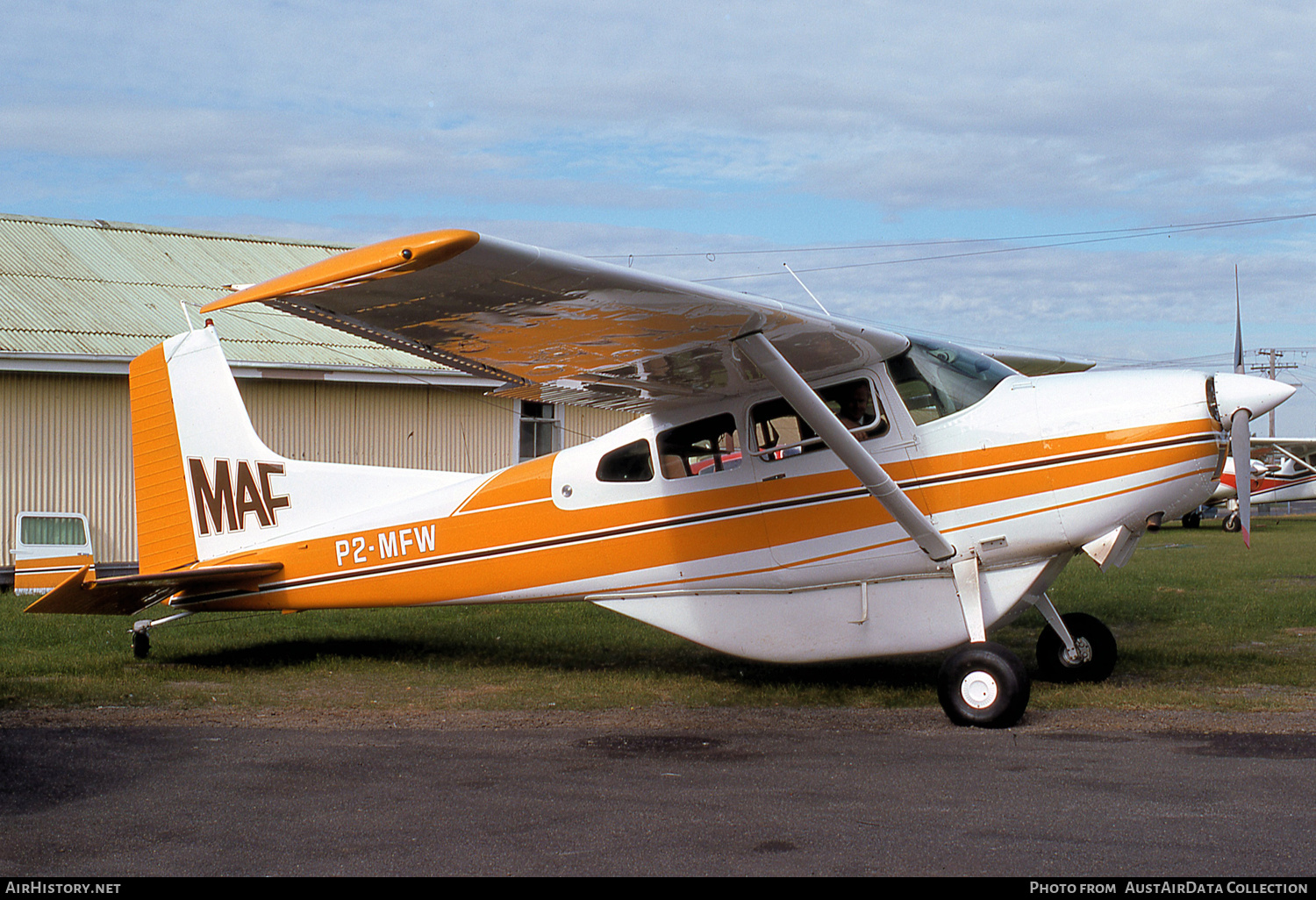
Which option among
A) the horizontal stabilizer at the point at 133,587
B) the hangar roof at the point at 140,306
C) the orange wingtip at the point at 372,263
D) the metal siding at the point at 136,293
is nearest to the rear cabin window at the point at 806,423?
the orange wingtip at the point at 372,263

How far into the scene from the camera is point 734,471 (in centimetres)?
864

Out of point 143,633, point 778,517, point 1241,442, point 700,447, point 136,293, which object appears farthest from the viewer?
point 136,293

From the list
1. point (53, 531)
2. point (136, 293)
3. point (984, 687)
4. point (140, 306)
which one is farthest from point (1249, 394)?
point (136, 293)

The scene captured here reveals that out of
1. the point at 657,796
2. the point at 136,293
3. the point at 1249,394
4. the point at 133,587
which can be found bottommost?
the point at 657,796

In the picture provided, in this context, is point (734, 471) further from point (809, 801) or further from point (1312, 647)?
point (1312, 647)

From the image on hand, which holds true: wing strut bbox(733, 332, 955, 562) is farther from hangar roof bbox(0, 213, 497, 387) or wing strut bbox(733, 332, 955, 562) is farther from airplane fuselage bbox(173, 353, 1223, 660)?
hangar roof bbox(0, 213, 497, 387)

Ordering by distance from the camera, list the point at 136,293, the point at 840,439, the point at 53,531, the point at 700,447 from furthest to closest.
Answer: the point at 136,293 → the point at 53,531 → the point at 700,447 → the point at 840,439

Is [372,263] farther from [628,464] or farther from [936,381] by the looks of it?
[936,381]

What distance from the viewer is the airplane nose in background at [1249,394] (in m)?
7.18

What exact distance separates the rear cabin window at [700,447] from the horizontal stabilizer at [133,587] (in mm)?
3852

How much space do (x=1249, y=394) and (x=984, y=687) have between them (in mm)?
2578

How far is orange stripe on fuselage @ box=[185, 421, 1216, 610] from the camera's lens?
7586mm

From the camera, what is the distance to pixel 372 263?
197 inches

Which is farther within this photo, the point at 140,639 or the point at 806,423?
the point at 140,639
